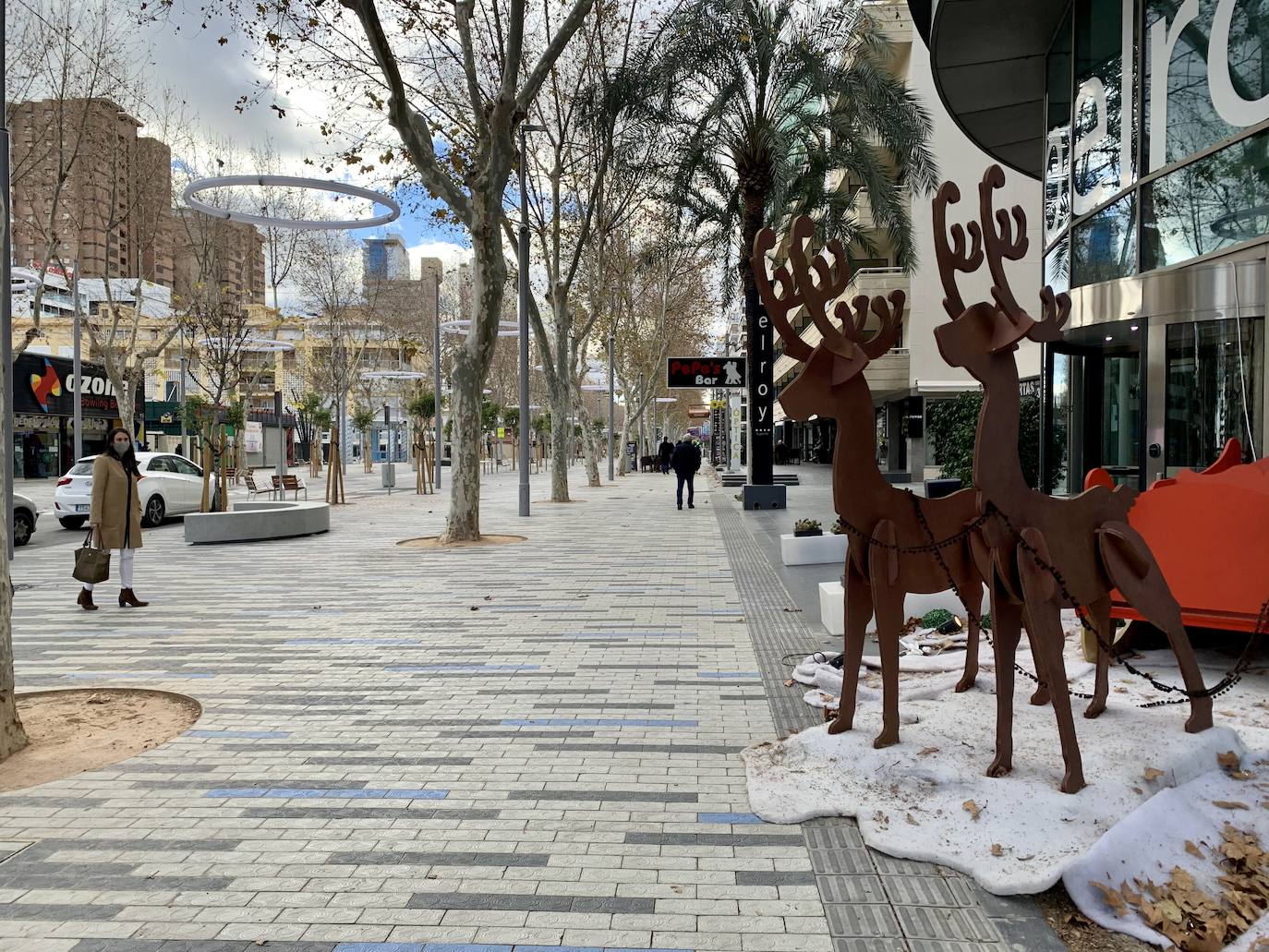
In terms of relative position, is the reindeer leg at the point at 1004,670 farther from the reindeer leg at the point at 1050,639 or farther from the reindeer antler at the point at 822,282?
the reindeer antler at the point at 822,282

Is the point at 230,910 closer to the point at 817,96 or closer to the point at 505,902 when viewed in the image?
the point at 505,902

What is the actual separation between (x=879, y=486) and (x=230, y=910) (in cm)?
308

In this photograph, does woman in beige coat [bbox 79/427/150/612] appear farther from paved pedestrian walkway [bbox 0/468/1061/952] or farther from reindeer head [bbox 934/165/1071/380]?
reindeer head [bbox 934/165/1071/380]

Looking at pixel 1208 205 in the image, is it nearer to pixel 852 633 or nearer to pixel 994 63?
pixel 994 63

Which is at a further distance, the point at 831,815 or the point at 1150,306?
the point at 1150,306

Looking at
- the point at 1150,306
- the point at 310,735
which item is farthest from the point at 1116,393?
the point at 310,735

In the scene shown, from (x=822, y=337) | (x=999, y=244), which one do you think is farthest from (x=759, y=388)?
(x=999, y=244)

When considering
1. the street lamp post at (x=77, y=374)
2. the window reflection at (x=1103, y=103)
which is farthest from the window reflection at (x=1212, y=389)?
the street lamp post at (x=77, y=374)

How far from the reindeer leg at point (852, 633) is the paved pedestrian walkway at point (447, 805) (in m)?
0.56

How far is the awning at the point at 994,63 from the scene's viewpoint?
37.2 feet

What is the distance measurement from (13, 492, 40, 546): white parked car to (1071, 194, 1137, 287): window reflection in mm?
16669

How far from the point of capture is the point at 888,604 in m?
4.09

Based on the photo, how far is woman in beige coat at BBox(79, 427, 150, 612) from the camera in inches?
342

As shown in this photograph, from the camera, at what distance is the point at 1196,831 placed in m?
3.20
